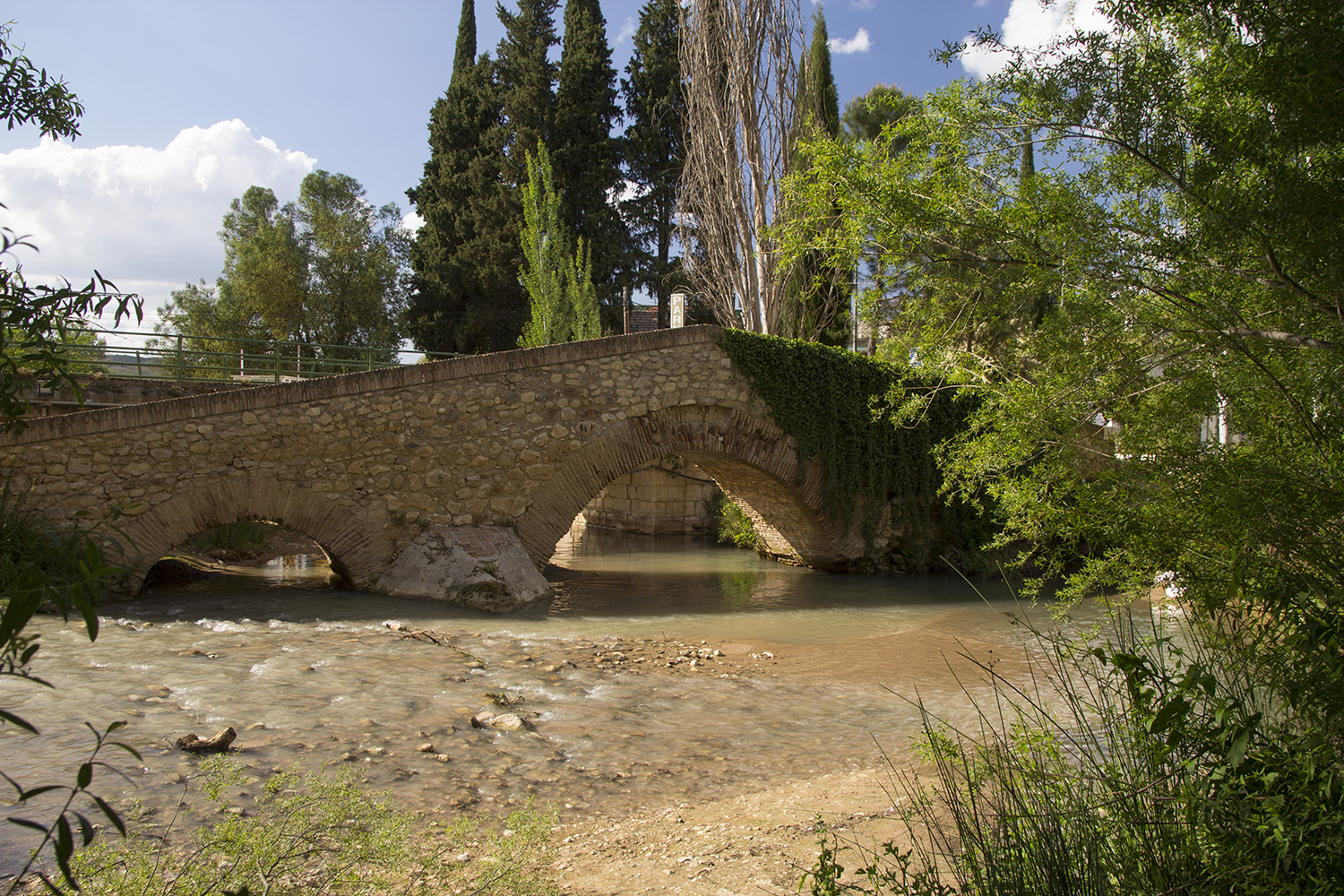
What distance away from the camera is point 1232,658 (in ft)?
9.88

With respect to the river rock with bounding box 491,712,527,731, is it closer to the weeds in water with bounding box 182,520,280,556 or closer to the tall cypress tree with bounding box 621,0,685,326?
the weeds in water with bounding box 182,520,280,556

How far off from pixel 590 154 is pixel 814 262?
12.8 metres

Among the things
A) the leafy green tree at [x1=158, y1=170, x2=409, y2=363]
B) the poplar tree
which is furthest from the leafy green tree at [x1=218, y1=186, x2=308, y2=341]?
the poplar tree

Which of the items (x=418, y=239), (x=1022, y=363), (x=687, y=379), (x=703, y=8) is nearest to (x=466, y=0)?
(x=418, y=239)

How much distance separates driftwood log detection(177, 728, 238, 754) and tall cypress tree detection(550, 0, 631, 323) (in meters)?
22.0

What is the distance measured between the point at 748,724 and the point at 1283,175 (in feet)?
13.5

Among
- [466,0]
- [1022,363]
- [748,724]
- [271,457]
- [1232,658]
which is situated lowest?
[748,724]

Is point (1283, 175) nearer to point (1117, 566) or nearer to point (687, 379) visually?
point (1117, 566)

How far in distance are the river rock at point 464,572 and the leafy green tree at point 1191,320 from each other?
554 cm

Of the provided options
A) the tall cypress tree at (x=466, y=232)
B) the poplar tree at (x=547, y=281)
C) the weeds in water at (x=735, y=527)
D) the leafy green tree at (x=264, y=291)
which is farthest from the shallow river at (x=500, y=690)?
the leafy green tree at (x=264, y=291)

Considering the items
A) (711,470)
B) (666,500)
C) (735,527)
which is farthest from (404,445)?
(666,500)

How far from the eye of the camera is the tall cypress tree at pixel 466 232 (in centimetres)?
2591

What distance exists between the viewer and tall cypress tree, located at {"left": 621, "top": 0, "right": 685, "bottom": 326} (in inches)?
1040

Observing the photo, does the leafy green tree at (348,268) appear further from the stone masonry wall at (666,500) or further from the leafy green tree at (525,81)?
the stone masonry wall at (666,500)
